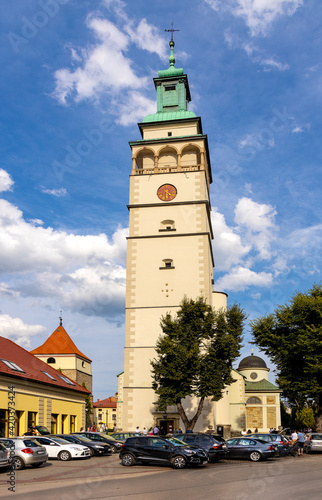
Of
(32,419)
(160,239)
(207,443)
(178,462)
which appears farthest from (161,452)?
(160,239)

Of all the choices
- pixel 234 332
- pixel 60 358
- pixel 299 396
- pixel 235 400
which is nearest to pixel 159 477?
pixel 234 332

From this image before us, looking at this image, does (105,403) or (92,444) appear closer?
(92,444)

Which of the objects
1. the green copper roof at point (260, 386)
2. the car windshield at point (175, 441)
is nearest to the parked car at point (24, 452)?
the car windshield at point (175, 441)

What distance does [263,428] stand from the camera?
6988 centimetres

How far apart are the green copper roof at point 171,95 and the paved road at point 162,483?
109 ft

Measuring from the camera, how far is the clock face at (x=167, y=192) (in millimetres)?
43750

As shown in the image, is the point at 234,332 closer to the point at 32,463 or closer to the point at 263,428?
the point at 32,463

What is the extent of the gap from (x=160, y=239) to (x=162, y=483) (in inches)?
1077

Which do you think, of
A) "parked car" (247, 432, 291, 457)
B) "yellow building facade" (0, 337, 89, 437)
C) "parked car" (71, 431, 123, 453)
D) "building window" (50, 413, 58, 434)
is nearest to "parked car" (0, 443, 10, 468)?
"yellow building facade" (0, 337, 89, 437)

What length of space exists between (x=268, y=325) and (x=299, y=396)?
5852 mm

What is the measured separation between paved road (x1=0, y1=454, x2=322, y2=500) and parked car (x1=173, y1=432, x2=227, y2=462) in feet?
10.2

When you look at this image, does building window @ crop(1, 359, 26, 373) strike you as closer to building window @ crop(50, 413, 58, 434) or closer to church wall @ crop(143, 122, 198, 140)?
building window @ crop(50, 413, 58, 434)

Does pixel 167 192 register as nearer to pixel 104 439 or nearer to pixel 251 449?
pixel 104 439

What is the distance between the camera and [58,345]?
7175cm
